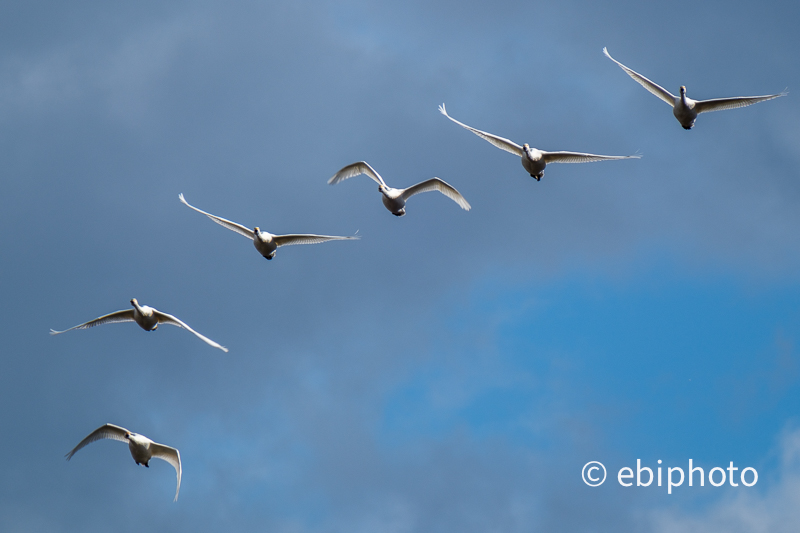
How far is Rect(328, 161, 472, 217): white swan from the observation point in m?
57.0

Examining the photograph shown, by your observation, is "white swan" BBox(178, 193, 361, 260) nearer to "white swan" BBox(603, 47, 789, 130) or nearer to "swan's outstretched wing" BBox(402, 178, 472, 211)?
"swan's outstretched wing" BBox(402, 178, 472, 211)

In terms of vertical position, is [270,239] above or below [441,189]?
below

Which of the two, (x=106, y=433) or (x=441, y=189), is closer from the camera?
(x=441, y=189)

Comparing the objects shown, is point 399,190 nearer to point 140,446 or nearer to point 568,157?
point 568,157

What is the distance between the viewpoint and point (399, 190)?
57.5 metres

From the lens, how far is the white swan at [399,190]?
187ft

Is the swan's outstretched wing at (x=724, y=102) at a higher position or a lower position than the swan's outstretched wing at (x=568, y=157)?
higher

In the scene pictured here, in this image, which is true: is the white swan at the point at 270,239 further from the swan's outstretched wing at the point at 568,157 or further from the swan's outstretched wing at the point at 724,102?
the swan's outstretched wing at the point at 724,102

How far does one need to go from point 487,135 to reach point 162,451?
96.0 ft

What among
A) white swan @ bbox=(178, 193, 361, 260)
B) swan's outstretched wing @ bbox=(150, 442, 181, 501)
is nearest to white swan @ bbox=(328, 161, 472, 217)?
white swan @ bbox=(178, 193, 361, 260)

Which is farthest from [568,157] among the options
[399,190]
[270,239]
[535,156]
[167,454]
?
[167,454]

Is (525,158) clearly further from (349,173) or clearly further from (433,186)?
(349,173)

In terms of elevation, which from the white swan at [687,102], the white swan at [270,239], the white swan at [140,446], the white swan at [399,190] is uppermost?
the white swan at [687,102]

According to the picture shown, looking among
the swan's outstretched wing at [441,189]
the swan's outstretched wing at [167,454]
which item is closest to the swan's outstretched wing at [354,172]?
the swan's outstretched wing at [441,189]
